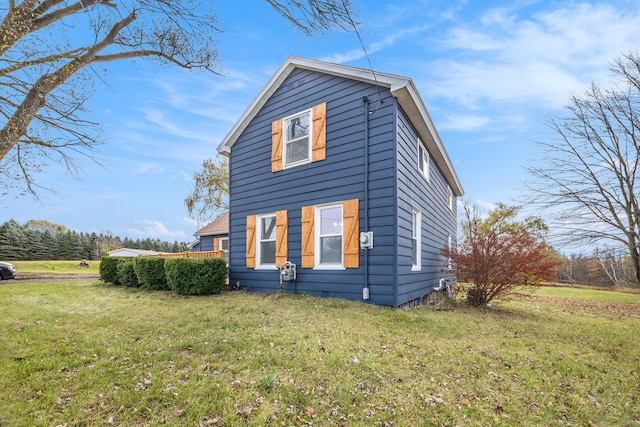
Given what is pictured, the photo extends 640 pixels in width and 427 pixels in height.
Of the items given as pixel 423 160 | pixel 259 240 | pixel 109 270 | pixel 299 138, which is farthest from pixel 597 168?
pixel 109 270

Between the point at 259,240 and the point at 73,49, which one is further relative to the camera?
the point at 259,240

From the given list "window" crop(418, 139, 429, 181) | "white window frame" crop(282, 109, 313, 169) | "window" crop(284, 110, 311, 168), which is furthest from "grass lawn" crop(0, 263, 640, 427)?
"window" crop(418, 139, 429, 181)

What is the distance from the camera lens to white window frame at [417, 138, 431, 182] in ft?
29.9

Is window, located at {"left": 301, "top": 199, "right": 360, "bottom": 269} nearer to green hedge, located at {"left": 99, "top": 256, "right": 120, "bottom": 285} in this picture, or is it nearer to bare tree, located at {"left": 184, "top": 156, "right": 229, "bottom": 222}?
green hedge, located at {"left": 99, "top": 256, "right": 120, "bottom": 285}

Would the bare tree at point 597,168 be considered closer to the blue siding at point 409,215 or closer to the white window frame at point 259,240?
the blue siding at point 409,215

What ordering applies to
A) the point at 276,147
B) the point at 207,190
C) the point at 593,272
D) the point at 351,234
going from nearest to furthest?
1. the point at 351,234
2. the point at 276,147
3. the point at 593,272
4. the point at 207,190

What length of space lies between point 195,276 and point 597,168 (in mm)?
12038

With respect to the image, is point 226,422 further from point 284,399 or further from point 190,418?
point 284,399

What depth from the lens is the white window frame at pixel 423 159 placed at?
9109 millimetres

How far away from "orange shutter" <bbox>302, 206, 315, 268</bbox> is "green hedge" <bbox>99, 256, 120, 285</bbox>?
8.62 meters

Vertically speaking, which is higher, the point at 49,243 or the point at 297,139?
the point at 297,139

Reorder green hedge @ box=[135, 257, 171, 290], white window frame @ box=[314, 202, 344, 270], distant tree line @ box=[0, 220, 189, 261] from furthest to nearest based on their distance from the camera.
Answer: distant tree line @ box=[0, 220, 189, 261], green hedge @ box=[135, 257, 171, 290], white window frame @ box=[314, 202, 344, 270]

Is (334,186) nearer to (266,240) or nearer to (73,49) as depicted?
(266,240)

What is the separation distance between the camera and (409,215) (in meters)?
7.66
